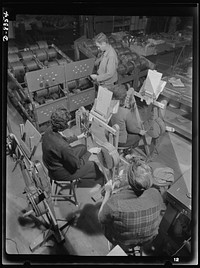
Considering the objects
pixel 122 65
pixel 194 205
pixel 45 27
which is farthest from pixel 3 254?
pixel 122 65

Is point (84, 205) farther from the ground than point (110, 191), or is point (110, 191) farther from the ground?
point (110, 191)

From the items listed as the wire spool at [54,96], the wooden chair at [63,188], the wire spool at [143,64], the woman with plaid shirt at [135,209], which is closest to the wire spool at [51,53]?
the wire spool at [54,96]

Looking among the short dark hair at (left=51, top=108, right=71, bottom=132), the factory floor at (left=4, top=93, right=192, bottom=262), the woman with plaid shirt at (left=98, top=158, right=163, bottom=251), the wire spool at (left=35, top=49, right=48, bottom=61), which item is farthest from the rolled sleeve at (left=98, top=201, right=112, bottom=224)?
the wire spool at (left=35, top=49, right=48, bottom=61)

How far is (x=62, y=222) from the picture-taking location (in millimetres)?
2277

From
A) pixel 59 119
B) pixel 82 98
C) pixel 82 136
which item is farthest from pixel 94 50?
pixel 59 119

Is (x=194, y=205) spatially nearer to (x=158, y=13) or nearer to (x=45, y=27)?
→ (x=158, y=13)

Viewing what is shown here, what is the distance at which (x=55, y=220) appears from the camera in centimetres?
214

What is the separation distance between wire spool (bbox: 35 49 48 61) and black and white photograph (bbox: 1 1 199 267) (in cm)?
1

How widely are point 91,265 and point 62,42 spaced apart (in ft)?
6.72

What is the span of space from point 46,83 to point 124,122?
102cm

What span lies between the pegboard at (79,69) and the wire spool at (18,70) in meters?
0.51

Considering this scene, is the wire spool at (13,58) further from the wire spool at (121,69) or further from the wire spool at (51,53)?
the wire spool at (121,69)

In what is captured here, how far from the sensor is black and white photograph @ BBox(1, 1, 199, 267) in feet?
6.11

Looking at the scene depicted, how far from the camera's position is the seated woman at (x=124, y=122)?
251 cm
